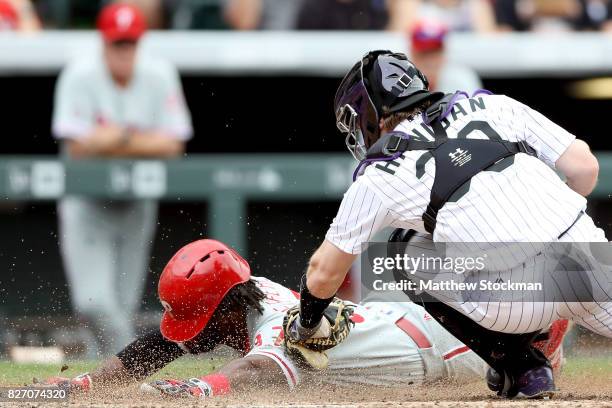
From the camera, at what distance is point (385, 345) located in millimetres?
5188

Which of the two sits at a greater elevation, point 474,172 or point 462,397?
point 474,172

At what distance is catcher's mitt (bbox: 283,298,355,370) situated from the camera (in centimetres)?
486

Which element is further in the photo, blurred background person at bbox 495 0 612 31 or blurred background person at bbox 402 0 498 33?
blurred background person at bbox 495 0 612 31

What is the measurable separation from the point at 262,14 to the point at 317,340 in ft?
16.2

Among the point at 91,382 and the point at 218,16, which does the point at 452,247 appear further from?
the point at 218,16

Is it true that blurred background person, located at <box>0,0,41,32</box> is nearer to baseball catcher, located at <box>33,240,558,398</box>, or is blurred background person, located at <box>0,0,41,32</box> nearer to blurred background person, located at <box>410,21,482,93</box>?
blurred background person, located at <box>410,21,482,93</box>

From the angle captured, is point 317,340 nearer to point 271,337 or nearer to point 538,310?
point 271,337

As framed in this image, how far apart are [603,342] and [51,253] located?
13.8 feet

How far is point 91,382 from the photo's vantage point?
16.6 feet

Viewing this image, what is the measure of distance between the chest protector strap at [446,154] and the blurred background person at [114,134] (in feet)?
13.4

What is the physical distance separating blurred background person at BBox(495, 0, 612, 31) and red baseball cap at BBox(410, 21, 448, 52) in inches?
54.2

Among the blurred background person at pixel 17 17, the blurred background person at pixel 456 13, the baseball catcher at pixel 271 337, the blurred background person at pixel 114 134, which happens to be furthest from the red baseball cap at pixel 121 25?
the baseball catcher at pixel 271 337

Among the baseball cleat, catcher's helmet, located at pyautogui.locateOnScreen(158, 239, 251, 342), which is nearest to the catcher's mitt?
catcher's helmet, located at pyautogui.locateOnScreen(158, 239, 251, 342)

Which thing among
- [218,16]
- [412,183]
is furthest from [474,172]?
[218,16]
